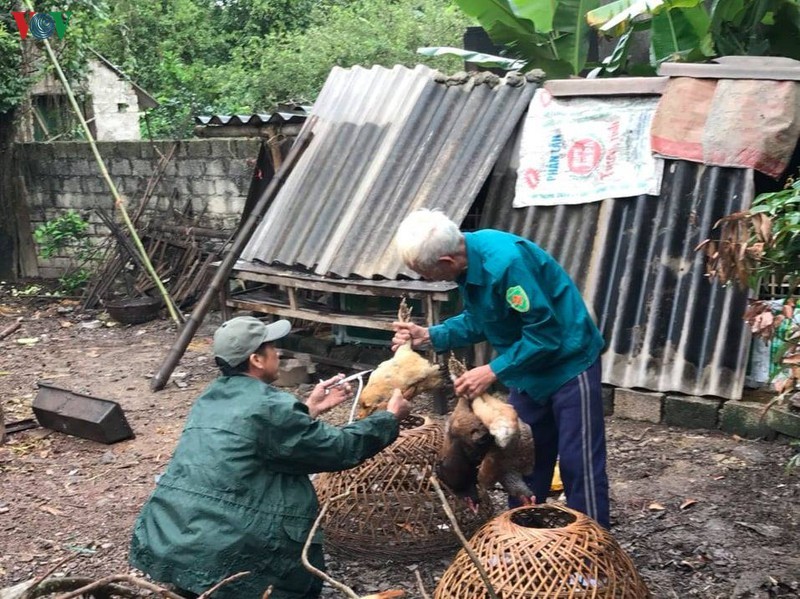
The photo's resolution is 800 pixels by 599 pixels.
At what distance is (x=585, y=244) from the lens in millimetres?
6969

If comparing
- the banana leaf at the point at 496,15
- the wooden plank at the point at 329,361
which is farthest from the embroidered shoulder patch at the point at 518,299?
the banana leaf at the point at 496,15

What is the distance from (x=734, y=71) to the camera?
648cm

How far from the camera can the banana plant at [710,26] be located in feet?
25.1

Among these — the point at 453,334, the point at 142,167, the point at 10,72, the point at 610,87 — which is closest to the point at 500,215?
the point at 610,87

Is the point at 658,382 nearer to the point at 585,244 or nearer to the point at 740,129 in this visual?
the point at 585,244

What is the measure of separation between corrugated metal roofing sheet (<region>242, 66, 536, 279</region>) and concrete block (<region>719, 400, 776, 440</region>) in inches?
98.0

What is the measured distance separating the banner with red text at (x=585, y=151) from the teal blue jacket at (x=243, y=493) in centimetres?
389

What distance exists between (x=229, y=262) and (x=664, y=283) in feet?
13.2

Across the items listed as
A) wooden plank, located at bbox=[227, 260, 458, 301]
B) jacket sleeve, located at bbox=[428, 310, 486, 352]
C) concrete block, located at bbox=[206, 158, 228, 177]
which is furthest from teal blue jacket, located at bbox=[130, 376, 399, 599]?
concrete block, located at bbox=[206, 158, 228, 177]

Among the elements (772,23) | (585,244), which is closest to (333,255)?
(585,244)

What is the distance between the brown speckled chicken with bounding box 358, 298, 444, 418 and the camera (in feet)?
13.5

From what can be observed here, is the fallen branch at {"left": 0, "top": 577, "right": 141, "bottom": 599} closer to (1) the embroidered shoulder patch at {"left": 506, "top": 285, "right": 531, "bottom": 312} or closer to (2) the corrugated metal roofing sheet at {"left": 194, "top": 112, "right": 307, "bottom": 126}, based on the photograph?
(1) the embroidered shoulder patch at {"left": 506, "top": 285, "right": 531, "bottom": 312}

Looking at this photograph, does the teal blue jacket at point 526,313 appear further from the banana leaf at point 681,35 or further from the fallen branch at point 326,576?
the banana leaf at point 681,35

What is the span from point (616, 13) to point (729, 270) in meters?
5.02
